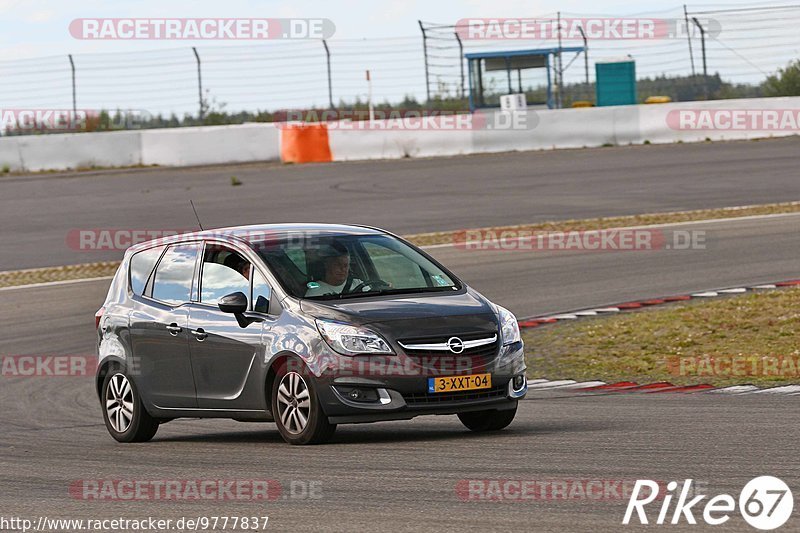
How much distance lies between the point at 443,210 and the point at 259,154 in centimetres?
1107

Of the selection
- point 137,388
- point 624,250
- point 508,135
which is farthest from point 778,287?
point 508,135

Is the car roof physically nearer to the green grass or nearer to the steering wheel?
the steering wheel

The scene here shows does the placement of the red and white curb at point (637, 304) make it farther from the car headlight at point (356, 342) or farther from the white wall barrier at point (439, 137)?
the white wall barrier at point (439, 137)

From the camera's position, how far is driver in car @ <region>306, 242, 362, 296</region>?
376 inches

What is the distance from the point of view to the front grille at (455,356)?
9.01m

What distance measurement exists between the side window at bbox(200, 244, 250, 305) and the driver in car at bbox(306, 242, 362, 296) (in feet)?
1.76

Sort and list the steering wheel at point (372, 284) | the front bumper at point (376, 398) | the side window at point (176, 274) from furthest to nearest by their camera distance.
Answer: the side window at point (176, 274), the steering wheel at point (372, 284), the front bumper at point (376, 398)

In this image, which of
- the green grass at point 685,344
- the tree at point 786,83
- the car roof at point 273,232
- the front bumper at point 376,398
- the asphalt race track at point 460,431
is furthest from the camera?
the tree at point 786,83

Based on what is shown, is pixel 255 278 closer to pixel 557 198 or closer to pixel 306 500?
pixel 306 500

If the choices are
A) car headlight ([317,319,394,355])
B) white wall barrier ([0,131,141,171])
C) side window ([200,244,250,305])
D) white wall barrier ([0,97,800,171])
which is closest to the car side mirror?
side window ([200,244,250,305])

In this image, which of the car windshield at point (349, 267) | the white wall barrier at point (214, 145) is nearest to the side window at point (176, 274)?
the car windshield at point (349, 267)

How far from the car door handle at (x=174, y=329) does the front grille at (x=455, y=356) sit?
1.94 metres

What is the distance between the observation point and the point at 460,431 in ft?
32.7

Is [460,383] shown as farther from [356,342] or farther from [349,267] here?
[349,267]
